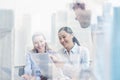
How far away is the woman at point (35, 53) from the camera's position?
32.0 inches

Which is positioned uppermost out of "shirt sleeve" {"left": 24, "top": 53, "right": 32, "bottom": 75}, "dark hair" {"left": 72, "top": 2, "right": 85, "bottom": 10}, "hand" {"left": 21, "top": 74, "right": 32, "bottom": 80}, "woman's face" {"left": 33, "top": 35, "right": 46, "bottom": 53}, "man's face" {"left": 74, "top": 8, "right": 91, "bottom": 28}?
"dark hair" {"left": 72, "top": 2, "right": 85, "bottom": 10}

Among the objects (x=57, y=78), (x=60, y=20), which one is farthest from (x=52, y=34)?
(x=57, y=78)

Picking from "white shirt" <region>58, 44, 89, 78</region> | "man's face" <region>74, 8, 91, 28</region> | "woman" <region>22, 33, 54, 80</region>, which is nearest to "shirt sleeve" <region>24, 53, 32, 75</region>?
"woman" <region>22, 33, 54, 80</region>

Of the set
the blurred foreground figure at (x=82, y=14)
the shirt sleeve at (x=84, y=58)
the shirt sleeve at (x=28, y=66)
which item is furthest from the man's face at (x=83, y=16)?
the shirt sleeve at (x=28, y=66)

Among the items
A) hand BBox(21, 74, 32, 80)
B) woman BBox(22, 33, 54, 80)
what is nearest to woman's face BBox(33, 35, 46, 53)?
woman BBox(22, 33, 54, 80)

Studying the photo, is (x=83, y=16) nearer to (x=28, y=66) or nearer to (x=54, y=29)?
(x=54, y=29)

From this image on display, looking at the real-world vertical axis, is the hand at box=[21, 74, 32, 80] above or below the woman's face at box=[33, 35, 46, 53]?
below

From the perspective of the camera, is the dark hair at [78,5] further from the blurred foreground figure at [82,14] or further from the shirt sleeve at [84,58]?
the shirt sleeve at [84,58]

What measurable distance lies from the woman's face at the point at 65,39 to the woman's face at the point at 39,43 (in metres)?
0.07

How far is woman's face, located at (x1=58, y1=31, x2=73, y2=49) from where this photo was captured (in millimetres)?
814

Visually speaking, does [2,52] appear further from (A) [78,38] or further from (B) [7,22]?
(A) [78,38]

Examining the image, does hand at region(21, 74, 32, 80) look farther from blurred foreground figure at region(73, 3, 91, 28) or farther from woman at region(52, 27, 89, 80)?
blurred foreground figure at region(73, 3, 91, 28)

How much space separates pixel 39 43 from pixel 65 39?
0.10 m

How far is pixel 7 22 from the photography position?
0.81 metres
